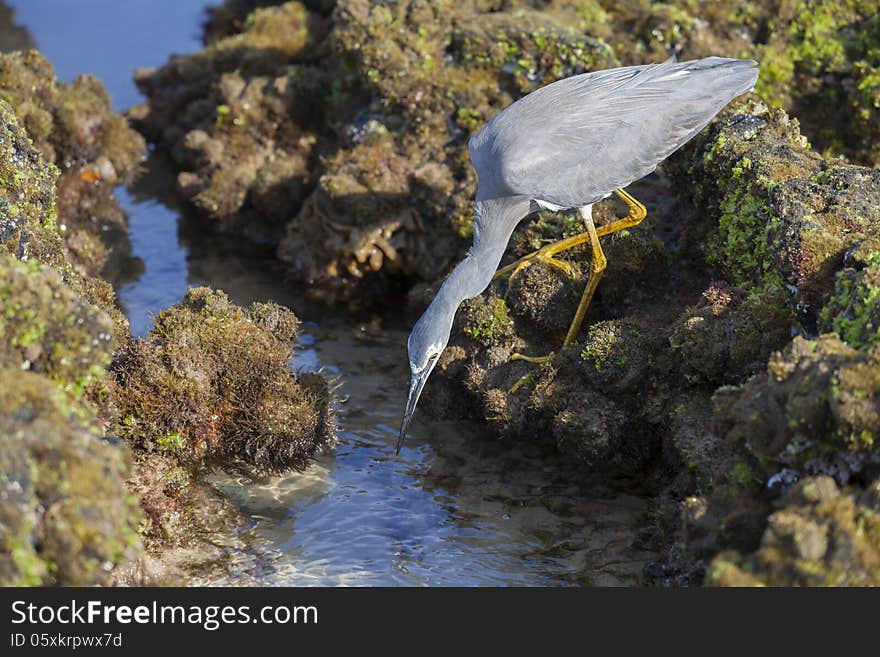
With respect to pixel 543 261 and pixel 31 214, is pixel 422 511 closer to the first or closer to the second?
pixel 543 261

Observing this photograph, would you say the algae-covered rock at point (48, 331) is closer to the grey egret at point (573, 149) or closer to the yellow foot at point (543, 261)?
the grey egret at point (573, 149)

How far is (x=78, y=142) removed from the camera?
12.0 meters

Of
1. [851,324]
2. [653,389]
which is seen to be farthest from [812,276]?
[653,389]

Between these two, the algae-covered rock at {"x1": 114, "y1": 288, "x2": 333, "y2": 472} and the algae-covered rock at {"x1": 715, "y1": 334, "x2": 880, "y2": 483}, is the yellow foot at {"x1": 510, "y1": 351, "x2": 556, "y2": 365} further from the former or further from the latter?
the algae-covered rock at {"x1": 715, "y1": 334, "x2": 880, "y2": 483}

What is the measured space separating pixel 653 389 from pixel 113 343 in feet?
13.6

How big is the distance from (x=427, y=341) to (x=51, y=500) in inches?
131

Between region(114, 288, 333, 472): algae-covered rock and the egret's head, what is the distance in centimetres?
89

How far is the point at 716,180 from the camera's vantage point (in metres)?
8.72

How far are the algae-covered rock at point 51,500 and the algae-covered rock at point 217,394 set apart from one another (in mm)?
1984

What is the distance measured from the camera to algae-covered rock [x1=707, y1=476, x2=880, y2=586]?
5.14 m

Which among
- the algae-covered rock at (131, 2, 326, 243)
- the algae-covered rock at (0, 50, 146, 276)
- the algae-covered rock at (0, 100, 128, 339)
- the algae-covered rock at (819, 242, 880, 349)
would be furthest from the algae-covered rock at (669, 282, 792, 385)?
the algae-covered rock at (0, 50, 146, 276)

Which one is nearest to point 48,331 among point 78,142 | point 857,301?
point 857,301
